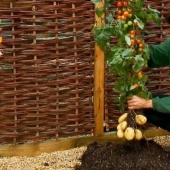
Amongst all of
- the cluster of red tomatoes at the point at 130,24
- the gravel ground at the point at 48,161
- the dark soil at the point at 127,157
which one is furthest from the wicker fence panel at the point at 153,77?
the cluster of red tomatoes at the point at 130,24

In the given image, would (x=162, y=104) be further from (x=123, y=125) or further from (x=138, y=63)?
(x=138, y=63)

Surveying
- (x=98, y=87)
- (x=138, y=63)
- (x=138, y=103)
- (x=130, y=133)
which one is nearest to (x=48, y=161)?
(x=98, y=87)

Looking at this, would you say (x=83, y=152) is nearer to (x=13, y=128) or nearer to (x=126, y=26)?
(x=13, y=128)

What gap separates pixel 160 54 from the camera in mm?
4008

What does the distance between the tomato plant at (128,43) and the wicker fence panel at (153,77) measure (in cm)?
67

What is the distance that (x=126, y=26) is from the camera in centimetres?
356

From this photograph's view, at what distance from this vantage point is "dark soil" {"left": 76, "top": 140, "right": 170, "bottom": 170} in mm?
3750

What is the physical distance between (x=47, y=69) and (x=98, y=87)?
512mm

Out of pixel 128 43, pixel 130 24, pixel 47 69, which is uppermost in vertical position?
pixel 130 24

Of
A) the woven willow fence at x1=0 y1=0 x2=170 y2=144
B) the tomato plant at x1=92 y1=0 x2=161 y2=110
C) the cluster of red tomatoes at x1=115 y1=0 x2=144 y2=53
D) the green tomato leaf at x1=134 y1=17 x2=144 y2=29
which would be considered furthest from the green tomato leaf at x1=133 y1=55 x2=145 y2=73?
the woven willow fence at x1=0 y1=0 x2=170 y2=144

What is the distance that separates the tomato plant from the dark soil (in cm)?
47

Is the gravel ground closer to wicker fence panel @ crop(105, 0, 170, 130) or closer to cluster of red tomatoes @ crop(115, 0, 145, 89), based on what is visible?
wicker fence panel @ crop(105, 0, 170, 130)

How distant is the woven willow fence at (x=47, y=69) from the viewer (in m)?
4.04

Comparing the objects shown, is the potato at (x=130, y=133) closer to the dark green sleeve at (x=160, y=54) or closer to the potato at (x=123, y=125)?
the potato at (x=123, y=125)
